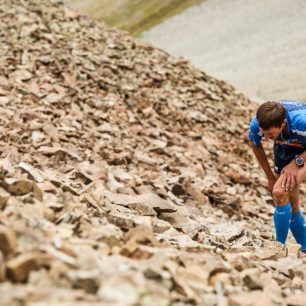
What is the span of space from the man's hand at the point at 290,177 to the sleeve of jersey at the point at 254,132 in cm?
70

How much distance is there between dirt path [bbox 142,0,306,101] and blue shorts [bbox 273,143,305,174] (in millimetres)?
17721

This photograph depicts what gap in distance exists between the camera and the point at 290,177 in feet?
24.2

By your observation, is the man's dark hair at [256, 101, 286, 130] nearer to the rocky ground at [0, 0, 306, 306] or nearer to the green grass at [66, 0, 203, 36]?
the rocky ground at [0, 0, 306, 306]

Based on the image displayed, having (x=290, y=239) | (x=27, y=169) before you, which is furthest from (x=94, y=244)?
(x=290, y=239)

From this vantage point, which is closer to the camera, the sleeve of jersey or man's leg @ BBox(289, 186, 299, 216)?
the sleeve of jersey

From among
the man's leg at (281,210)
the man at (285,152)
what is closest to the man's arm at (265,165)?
the man at (285,152)

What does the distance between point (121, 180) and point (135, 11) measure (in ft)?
205

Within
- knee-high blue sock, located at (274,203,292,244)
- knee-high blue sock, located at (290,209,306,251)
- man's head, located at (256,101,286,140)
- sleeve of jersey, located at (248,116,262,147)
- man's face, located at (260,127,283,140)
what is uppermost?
man's head, located at (256,101,286,140)

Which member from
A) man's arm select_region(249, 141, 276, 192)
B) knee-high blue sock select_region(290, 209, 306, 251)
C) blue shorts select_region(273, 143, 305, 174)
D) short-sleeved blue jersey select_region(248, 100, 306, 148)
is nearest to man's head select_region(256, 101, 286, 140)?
short-sleeved blue jersey select_region(248, 100, 306, 148)

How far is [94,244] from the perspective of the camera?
167 inches

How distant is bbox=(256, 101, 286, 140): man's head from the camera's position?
667cm

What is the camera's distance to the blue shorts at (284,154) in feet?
25.1

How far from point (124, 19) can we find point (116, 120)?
56.4m

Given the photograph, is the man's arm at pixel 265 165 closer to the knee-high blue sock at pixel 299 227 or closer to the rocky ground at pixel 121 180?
the knee-high blue sock at pixel 299 227
